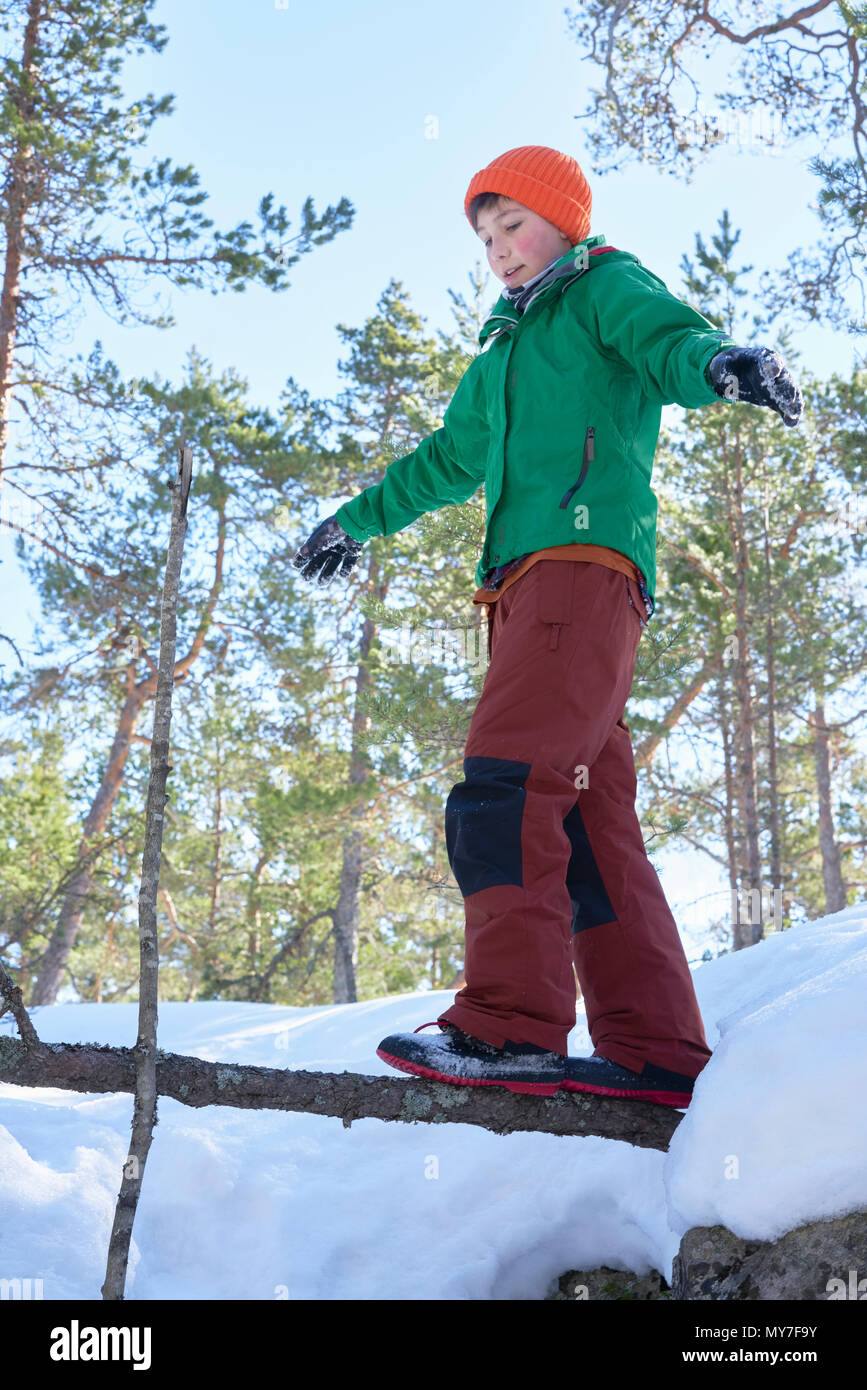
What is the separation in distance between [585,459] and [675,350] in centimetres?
30

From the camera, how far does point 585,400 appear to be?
A: 2.30 m

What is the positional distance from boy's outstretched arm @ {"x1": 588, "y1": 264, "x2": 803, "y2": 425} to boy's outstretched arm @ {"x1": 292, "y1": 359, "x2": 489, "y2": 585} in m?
0.68

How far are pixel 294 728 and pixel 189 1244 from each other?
1224 centimetres

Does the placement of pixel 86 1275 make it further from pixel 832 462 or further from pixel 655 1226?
pixel 832 462

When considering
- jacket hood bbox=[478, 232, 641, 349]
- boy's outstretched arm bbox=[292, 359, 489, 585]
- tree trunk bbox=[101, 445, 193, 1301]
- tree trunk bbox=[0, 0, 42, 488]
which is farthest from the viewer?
tree trunk bbox=[0, 0, 42, 488]

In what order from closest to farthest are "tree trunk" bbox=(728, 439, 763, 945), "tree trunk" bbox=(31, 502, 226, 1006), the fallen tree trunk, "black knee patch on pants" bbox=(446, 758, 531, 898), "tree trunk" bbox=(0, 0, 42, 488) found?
the fallen tree trunk
"black knee patch on pants" bbox=(446, 758, 531, 898)
"tree trunk" bbox=(0, 0, 42, 488)
"tree trunk" bbox=(728, 439, 763, 945)
"tree trunk" bbox=(31, 502, 226, 1006)

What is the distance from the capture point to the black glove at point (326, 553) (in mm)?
2930

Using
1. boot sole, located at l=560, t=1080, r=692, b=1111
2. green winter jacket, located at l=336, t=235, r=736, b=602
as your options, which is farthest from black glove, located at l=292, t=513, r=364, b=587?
boot sole, located at l=560, t=1080, r=692, b=1111

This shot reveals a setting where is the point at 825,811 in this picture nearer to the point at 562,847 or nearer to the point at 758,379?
the point at 562,847

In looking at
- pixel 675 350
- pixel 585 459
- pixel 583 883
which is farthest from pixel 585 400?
pixel 583 883

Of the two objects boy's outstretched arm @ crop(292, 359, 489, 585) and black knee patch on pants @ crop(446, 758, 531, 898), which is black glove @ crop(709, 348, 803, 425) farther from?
boy's outstretched arm @ crop(292, 359, 489, 585)

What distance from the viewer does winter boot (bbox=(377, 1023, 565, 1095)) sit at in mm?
1911
